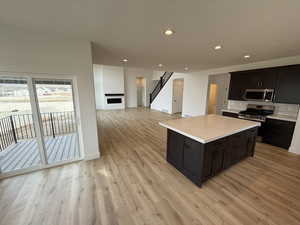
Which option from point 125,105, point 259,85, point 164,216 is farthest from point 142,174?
point 125,105

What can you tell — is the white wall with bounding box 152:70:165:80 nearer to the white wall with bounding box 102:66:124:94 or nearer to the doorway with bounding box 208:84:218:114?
the white wall with bounding box 102:66:124:94

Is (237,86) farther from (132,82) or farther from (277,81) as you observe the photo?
(132,82)

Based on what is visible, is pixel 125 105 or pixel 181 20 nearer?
pixel 181 20

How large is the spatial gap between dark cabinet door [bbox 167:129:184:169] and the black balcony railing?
87.9 inches

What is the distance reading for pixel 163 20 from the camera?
1757 mm

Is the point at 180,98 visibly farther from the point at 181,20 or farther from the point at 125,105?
the point at 181,20

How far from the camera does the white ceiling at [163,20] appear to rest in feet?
4.68

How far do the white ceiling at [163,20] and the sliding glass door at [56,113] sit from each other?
0.99 metres

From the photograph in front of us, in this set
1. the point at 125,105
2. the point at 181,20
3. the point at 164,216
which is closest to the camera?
the point at 164,216

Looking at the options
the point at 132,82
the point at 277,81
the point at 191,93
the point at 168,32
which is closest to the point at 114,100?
the point at 132,82

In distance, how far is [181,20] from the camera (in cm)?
175

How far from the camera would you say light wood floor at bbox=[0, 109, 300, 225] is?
158 centimetres

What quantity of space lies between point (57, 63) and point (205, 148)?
122 inches

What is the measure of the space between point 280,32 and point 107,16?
9.28ft
